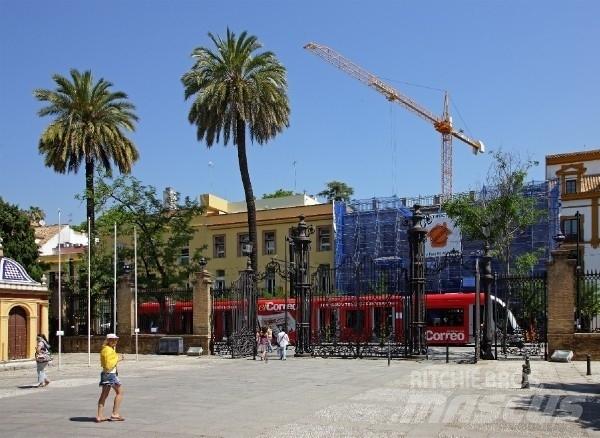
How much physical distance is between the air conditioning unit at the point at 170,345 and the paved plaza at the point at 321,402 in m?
7.22

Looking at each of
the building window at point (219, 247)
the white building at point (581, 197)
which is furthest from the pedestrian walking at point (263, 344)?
the white building at point (581, 197)

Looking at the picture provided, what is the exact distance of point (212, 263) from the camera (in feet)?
206

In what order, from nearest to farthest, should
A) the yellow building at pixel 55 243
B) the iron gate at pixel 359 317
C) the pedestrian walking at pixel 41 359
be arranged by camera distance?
the pedestrian walking at pixel 41 359 < the iron gate at pixel 359 317 < the yellow building at pixel 55 243

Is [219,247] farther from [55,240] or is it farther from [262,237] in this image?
[55,240]

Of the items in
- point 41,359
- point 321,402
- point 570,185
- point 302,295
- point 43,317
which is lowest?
point 321,402

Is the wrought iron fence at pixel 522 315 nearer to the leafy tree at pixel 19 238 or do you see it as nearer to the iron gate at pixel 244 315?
the iron gate at pixel 244 315

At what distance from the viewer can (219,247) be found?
206 ft

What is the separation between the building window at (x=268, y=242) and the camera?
60.8m

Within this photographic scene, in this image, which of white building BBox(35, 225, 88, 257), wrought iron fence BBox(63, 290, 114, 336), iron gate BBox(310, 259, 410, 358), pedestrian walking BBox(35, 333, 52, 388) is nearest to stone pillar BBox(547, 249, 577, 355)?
iron gate BBox(310, 259, 410, 358)

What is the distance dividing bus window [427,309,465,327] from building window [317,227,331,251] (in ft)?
69.7

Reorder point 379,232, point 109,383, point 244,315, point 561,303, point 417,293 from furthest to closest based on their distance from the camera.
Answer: point 379,232, point 244,315, point 417,293, point 561,303, point 109,383

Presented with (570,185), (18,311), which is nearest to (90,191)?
(18,311)

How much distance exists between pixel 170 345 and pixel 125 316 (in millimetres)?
3120

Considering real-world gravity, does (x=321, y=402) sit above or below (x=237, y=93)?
below
